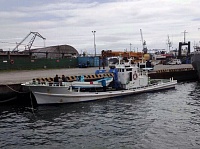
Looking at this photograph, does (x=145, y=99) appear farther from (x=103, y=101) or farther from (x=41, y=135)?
(x=41, y=135)

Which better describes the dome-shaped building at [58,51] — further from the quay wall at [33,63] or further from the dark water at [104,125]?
the dark water at [104,125]

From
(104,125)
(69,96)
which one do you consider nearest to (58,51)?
(69,96)

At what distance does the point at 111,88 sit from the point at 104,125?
46.4ft

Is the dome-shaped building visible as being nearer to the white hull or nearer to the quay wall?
the quay wall

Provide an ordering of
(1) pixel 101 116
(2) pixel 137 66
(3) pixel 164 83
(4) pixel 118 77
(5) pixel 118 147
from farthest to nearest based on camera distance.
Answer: (3) pixel 164 83, (2) pixel 137 66, (4) pixel 118 77, (1) pixel 101 116, (5) pixel 118 147

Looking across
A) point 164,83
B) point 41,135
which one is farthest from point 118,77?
point 41,135

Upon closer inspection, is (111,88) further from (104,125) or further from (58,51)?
(58,51)

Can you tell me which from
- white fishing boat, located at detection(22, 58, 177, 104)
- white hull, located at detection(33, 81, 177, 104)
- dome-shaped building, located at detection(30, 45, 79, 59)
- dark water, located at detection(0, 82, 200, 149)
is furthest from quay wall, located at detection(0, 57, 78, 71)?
dark water, located at detection(0, 82, 200, 149)

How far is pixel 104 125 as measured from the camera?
1980 centimetres

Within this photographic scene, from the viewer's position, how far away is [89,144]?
15.8 m

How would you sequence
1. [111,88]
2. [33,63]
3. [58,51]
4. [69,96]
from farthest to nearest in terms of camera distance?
[58,51]
[33,63]
[111,88]
[69,96]

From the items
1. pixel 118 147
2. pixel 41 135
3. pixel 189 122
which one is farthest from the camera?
pixel 189 122

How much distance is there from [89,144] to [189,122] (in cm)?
797

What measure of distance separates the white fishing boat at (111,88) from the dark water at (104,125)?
1.05 metres
